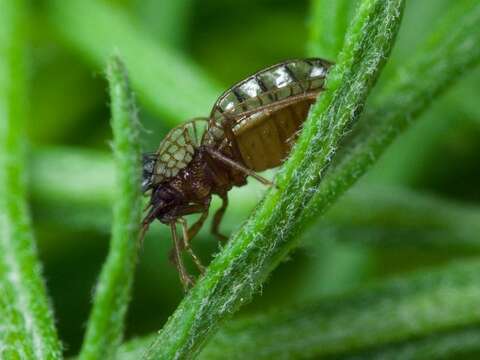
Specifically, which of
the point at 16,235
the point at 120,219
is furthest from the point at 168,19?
the point at 120,219

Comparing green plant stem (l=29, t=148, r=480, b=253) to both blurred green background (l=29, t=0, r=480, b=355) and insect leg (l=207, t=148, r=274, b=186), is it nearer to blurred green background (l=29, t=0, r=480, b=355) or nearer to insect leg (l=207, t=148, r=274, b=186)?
blurred green background (l=29, t=0, r=480, b=355)

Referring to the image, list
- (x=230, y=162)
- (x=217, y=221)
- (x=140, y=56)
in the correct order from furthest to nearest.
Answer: (x=140, y=56) → (x=217, y=221) → (x=230, y=162)

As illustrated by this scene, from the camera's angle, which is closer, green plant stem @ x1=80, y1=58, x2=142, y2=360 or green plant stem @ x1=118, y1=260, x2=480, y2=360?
green plant stem @ x1=80, y1=58, x2=142, y2=360

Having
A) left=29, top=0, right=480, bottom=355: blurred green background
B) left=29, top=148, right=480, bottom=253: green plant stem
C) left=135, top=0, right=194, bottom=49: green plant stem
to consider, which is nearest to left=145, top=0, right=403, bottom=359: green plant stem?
left=29, top=148, right=480, bottom=253: green plant stem

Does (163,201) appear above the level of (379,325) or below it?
above

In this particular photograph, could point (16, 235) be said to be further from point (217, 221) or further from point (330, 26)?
point (330, 26)

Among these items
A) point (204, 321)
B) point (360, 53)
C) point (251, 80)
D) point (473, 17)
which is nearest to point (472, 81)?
point (473, 17)

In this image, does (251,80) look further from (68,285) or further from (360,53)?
(68,285)
